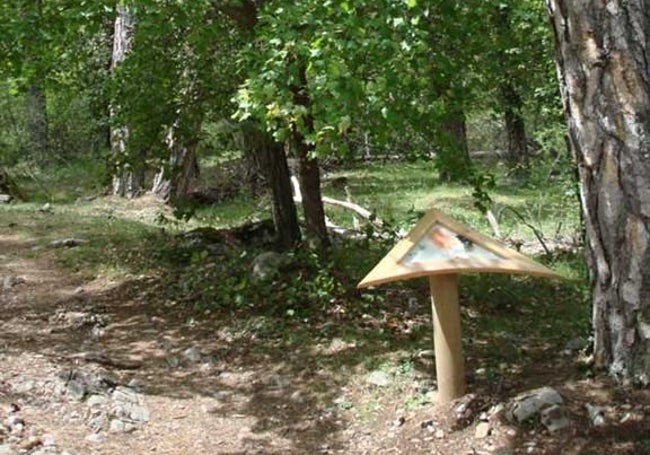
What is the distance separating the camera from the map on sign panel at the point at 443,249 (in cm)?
449

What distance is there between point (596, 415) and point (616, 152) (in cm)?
142

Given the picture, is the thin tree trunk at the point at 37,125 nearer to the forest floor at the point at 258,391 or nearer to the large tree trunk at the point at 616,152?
the forest floor at the point at 258,391

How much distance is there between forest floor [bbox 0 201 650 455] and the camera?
14.2 feet

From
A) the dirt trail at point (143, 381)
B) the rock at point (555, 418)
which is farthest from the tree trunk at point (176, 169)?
A: the rock at point (555, 418)

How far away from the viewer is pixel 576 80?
447 cm

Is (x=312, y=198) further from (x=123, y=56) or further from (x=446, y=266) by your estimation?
(x=123, y=56)

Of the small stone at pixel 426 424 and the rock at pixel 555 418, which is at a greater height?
the rock at pixel 555 418

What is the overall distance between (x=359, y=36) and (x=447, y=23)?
4.89ft

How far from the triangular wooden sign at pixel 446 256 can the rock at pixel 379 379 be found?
1.08m

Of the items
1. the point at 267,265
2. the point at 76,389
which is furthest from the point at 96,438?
the point at 267,265

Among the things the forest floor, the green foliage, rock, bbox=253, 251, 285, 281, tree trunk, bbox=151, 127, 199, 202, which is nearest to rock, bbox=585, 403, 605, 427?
the forest floor

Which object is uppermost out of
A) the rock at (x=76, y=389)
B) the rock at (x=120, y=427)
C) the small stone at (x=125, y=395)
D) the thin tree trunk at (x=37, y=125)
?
the thin tree trunk at (x=37, y=125)

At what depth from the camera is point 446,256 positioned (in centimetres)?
449

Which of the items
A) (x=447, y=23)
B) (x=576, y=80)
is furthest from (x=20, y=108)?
(x=576, y=80)
